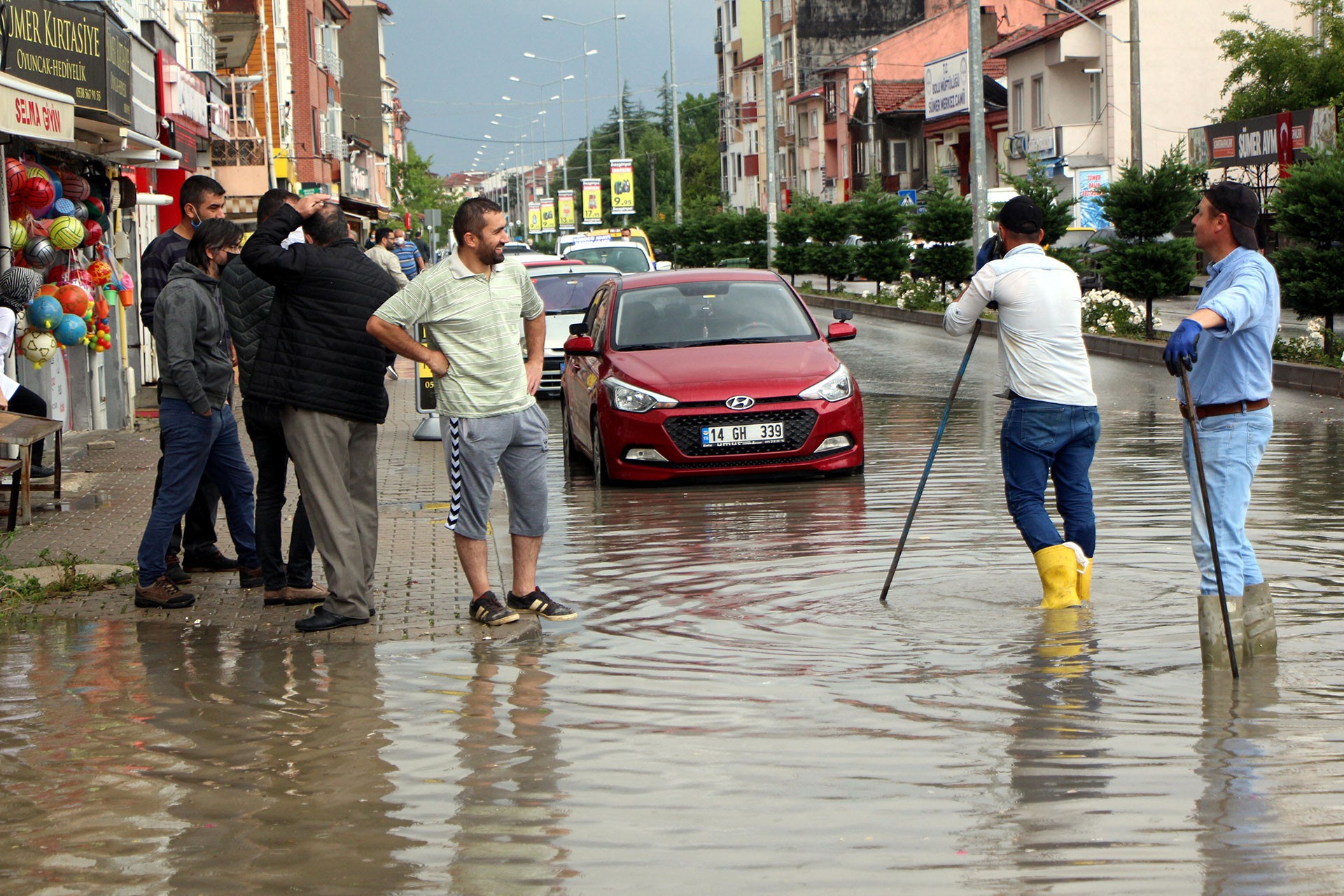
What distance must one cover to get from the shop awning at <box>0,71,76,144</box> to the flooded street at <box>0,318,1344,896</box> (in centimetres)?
392

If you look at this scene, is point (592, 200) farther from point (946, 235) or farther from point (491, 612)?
point (491, 612)

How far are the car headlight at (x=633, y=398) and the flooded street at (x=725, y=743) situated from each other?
3.03 meters

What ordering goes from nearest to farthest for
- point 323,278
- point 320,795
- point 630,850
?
point 630,850
point 320,795
point 323,278

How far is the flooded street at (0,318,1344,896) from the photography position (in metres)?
4.15

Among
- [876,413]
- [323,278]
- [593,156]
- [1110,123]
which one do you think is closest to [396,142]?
[593,156]

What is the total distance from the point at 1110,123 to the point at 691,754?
49367mm

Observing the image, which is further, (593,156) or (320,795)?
(593,156)

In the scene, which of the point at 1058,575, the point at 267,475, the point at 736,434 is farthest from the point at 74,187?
the point at 1058,575

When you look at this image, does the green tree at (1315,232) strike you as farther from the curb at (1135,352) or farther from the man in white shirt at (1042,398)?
the man in white shirt at (1042,398)

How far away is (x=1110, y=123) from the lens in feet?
169

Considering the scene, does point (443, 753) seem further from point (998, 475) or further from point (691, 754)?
point (998, 475)

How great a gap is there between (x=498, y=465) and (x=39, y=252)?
6985 mm

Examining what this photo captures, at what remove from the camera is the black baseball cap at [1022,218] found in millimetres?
7367

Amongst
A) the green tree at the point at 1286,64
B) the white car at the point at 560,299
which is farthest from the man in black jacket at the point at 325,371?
the green tree at the point at 1286,64
